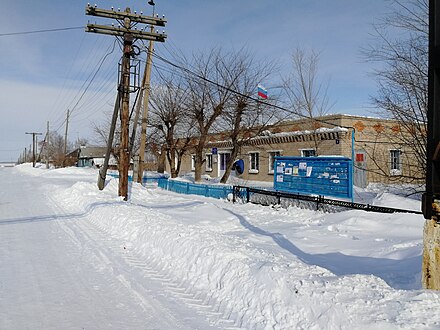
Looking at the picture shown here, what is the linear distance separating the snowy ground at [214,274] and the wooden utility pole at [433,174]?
0.36m

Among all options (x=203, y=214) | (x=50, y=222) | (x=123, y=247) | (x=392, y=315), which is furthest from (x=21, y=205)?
(x=392, y=315)

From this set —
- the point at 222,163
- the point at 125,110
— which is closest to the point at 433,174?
the point at 125,110

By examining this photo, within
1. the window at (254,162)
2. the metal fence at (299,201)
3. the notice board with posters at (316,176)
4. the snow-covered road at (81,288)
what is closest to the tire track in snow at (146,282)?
the snow-covered road at (81,288)

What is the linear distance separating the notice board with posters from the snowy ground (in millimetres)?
1811

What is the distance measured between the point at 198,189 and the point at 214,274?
14.5 meters

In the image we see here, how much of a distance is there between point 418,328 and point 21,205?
15548 millimetres

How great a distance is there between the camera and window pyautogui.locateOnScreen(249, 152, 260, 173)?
2897cm

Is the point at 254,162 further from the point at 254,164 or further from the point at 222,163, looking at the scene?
the point at 222,163

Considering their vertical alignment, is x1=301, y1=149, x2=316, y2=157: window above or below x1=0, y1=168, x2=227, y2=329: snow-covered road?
above

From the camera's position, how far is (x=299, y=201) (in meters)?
13.4

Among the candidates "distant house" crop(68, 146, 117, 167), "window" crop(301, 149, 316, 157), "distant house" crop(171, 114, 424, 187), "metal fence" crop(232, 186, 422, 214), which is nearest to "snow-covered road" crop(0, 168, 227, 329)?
"metal fence" crop(232, 186, 422, 214)

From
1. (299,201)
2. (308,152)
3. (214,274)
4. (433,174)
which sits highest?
(308,152)

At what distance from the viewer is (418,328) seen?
318cm

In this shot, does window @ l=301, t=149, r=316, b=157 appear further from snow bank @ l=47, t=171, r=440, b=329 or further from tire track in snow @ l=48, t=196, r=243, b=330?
tire track in snow @ l=48, t=196, r=243, b=330
